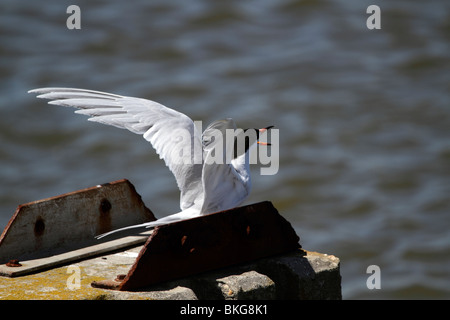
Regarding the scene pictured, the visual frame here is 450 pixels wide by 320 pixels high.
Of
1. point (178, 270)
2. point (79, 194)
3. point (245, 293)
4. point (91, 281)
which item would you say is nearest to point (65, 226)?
point (79, 194)

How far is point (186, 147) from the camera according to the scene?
3.99m

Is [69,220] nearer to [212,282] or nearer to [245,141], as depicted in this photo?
[212,282]

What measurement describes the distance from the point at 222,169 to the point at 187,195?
437 mm

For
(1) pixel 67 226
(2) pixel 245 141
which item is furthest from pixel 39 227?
(2) pixel 245 141

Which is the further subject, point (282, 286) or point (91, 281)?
point (282, 286)

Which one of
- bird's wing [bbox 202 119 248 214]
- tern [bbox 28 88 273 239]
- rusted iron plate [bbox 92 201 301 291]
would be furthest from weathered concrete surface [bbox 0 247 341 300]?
bird's wing [bbox 202 119 248 214]

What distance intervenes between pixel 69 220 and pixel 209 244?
2.47 ft

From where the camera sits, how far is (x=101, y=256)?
134 inches

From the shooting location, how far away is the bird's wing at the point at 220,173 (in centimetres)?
363

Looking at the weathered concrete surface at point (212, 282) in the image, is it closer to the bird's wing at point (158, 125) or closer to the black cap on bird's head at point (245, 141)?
the bird's wing at point (158, 125)

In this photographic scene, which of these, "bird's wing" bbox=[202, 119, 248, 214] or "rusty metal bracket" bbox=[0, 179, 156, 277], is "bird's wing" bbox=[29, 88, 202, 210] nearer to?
"bird's wing" bbox=[202, 119, 248, 214]
